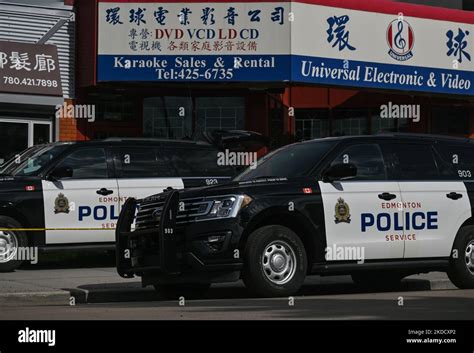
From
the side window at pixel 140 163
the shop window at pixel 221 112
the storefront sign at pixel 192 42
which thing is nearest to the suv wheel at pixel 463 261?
the side window at pixel 140 163

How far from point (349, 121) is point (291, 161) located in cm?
1349

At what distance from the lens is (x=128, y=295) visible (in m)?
12.9

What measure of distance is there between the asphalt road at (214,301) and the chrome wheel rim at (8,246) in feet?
0.97

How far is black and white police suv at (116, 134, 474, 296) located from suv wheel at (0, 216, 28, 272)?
11.8ft

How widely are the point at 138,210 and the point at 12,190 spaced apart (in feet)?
12.7

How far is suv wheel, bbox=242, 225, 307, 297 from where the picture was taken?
1127 cm

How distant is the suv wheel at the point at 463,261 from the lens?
12695 millimetres

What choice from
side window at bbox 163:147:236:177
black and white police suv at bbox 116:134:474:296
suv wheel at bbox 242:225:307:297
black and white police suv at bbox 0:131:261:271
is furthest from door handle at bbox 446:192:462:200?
side window at bbox 163:147:236:177

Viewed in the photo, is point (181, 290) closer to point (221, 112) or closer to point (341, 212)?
point (341, 212)

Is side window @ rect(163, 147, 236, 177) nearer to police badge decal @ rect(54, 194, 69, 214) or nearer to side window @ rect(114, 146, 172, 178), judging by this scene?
side window @ rect(114, 146, 172, 178)

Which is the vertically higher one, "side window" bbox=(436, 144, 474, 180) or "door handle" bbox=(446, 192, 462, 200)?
"side window" bbox=(436, 144, 474, 180)

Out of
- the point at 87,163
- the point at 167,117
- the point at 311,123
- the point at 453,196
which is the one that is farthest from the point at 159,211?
the point at 311,123
